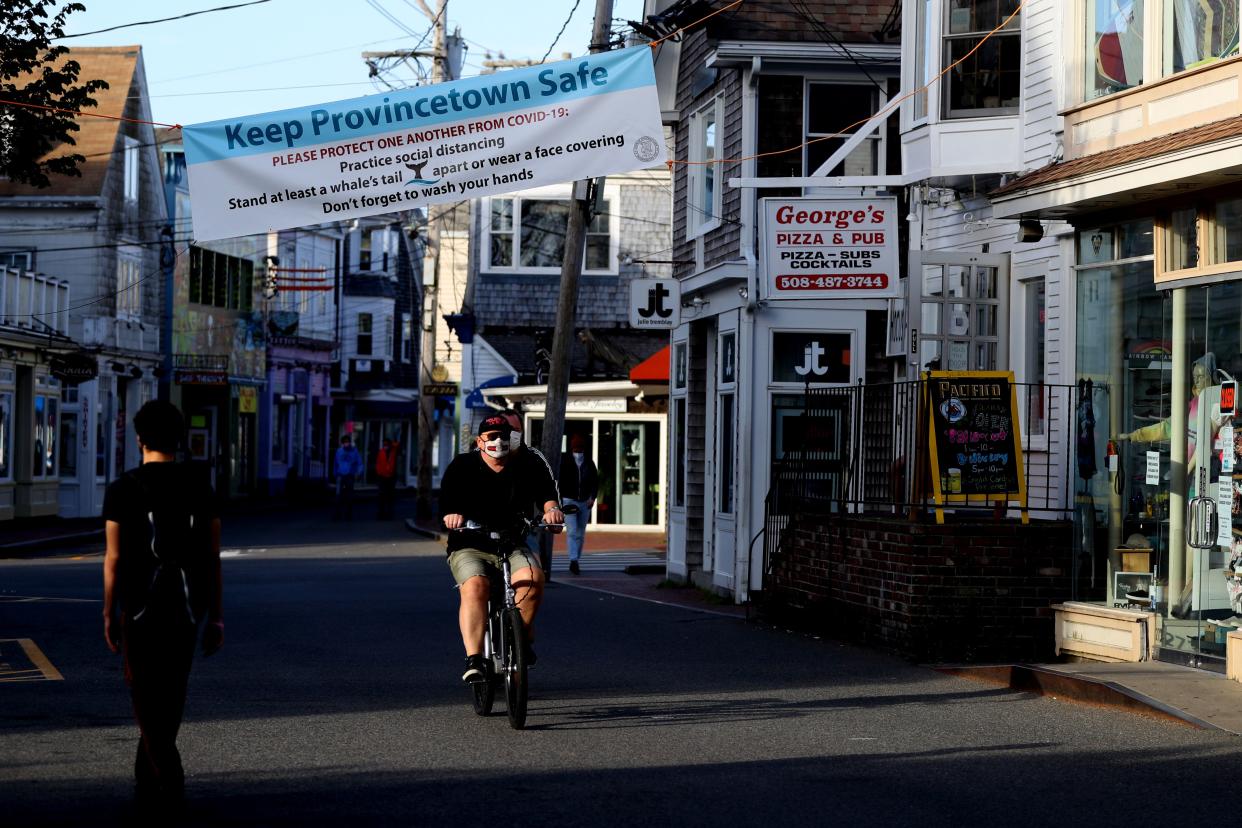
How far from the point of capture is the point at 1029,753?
957 cm

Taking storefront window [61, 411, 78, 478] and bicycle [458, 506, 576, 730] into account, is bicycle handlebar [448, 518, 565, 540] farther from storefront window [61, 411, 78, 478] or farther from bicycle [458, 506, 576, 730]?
storefront window [61, 411, 78, 478]

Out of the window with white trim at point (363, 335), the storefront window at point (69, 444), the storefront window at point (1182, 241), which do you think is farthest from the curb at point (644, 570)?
the window with white trim at point (363, 335)

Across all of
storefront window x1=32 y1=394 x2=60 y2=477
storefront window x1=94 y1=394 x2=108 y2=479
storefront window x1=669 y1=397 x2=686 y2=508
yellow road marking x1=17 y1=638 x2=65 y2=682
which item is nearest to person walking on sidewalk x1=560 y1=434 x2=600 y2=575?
storefront window x1=669 y1=397 x2=686 y2=508

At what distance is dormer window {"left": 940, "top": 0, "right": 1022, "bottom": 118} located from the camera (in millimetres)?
16344

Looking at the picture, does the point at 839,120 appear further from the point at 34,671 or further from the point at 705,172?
the point at 34,671

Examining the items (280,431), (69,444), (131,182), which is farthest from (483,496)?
(280,431)

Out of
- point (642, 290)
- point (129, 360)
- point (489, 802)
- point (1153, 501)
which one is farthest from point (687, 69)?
point (129, 360)

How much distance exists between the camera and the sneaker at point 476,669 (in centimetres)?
1030

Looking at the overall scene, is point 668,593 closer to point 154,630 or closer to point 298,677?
point 298,677

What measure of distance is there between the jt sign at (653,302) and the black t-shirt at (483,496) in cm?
1192

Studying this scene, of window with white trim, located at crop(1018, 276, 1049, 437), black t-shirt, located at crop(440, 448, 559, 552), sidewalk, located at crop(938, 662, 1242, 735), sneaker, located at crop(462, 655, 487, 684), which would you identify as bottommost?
sidewalk, located at crop(938, 662, 1242, 735)

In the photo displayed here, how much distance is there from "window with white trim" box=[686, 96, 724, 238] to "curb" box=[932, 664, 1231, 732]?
33.4ft

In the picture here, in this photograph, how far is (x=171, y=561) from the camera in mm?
7516

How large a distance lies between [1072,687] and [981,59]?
22.5 feet
